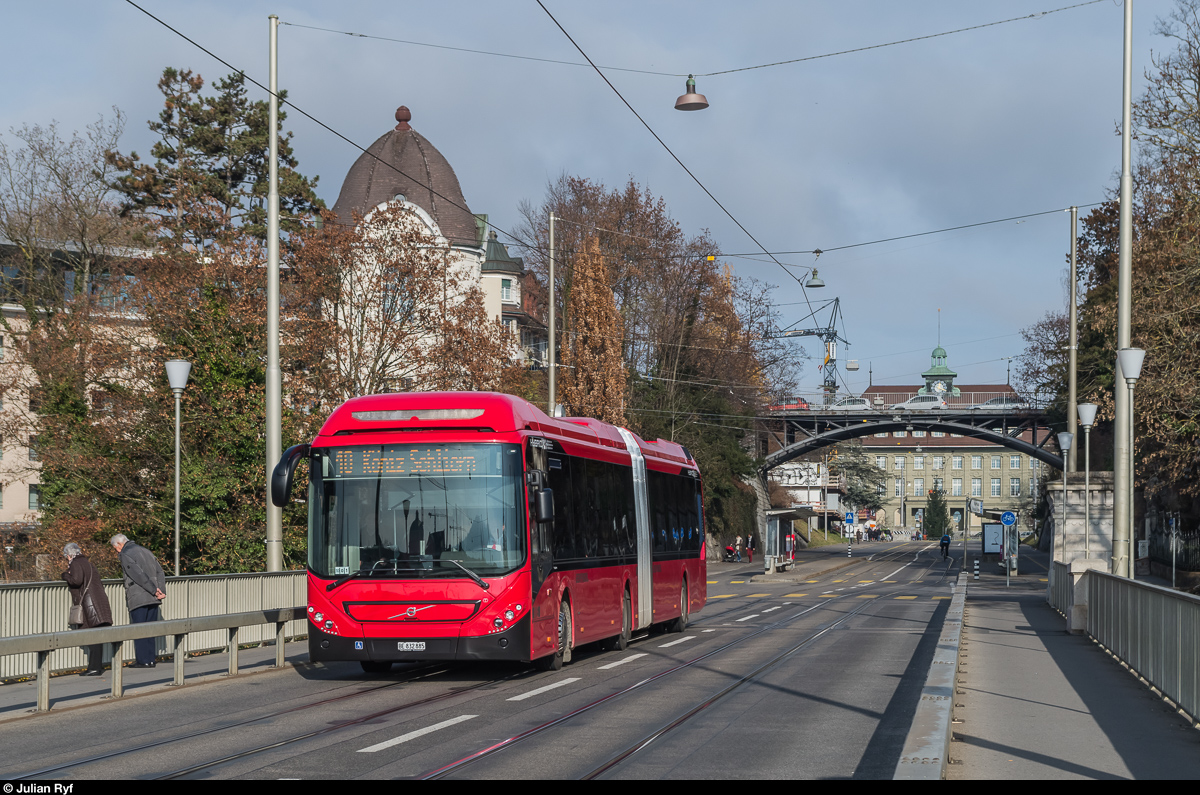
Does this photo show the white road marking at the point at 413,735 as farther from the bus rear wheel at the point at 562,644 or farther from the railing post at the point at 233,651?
the railing post at the point at 233,651

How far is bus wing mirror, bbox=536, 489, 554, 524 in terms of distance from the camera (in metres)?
13.9

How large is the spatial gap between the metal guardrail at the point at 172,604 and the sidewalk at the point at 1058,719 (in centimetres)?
794

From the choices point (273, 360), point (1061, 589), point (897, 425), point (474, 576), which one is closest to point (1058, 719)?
point (474, 576)

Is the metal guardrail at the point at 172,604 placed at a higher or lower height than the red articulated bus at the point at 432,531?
lower

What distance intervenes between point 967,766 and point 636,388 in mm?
49511

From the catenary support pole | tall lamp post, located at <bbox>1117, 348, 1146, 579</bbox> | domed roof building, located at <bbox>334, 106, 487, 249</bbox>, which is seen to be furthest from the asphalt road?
domed roof building, located at <bbox>334, 106, 487, 249</bbox>

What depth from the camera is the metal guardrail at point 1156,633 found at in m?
10.2

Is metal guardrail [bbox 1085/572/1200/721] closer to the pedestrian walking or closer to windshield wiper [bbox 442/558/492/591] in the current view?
windshield wiper [bbox 442/558/492/591]

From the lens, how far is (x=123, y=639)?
42.5ft

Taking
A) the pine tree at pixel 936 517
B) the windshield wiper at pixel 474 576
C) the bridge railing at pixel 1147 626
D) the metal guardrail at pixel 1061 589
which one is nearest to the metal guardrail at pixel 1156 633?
the bridge railing at pixel 1147 626

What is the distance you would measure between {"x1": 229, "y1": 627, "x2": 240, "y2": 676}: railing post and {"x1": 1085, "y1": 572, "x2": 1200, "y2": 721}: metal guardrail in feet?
31.1

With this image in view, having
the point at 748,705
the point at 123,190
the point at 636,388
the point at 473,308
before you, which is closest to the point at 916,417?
the point at 636,388

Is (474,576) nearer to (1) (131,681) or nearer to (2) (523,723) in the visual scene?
(2) (523,723)

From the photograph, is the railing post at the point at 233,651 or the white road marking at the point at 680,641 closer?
the railing post at the point at 233,651
